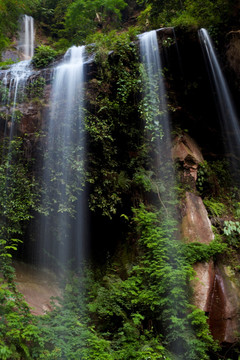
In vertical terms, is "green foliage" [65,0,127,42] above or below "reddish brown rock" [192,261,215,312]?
above

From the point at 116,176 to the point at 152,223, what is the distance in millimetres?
1832

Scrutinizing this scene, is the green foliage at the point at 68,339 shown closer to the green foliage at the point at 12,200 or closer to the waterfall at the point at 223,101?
the green foliage at the point at 12,200

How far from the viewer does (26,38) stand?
53.6 ft

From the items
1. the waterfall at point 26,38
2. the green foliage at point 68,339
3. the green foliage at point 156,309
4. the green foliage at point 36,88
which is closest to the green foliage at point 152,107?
the green foliage at point 36,88

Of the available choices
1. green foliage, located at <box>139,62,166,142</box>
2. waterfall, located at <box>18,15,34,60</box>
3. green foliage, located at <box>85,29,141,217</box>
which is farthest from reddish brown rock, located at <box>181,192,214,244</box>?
waterfall, located at <box>18,15,34,60</box>

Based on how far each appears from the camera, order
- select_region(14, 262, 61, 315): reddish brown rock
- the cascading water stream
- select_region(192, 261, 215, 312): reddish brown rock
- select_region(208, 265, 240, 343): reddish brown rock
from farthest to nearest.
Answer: the cascading water stream, select_region(14, 262, 61, 315): reddish brown rock, select_region(192, 261, 215, 312): reddish brown rock, select_region(208, 265, 240, 343): reddish brown rock

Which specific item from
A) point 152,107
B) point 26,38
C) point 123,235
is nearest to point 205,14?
point 152,107

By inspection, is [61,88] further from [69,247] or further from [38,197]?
[69,247]

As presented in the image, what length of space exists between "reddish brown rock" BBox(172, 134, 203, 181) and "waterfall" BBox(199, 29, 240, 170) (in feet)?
4.87

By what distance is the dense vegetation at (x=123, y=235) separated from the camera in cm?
414

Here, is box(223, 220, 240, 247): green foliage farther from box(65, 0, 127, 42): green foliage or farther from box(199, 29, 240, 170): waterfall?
box(65, 0, 127, 42): green foliage

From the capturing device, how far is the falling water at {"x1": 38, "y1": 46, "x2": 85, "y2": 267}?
21.1 ft

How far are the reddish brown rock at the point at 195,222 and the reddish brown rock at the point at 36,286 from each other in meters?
3.57

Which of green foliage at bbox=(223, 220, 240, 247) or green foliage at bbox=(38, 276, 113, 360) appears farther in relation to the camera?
green foliage at bbox=(223, 220, 240, 247)
